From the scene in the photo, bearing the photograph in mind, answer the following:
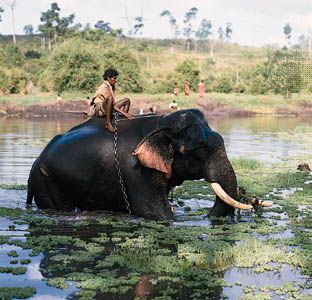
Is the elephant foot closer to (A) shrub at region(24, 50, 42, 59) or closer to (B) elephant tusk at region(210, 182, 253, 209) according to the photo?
(B) elephant tusk at region(210, 182, 253, 209)

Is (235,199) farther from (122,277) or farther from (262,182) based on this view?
(262,182)

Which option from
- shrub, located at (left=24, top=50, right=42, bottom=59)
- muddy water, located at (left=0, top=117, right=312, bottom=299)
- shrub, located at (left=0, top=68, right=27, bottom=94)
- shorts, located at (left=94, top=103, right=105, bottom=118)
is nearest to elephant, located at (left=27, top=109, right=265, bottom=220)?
A: shorts, located at (left=94, top=103, right=105, bottom=118)

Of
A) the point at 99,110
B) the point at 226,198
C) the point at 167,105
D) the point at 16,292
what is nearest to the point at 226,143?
the point at 99,110

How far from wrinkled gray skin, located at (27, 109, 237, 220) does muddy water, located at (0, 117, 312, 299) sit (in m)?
0.48

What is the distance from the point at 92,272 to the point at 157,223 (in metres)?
2.88

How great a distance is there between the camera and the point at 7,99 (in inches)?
1954

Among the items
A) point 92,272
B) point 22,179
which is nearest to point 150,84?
point 22,179

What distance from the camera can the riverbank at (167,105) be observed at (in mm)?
48062

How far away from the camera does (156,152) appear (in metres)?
10.7

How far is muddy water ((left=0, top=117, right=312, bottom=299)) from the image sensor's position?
755 cm

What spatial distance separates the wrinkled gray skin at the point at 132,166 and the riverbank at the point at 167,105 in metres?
33.4

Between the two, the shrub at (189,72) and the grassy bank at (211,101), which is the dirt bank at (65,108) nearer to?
A: the grassy bank at (211,101)

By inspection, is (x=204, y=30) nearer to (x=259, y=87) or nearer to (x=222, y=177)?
(x=259, y=87)

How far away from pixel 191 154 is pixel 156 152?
55 cm
